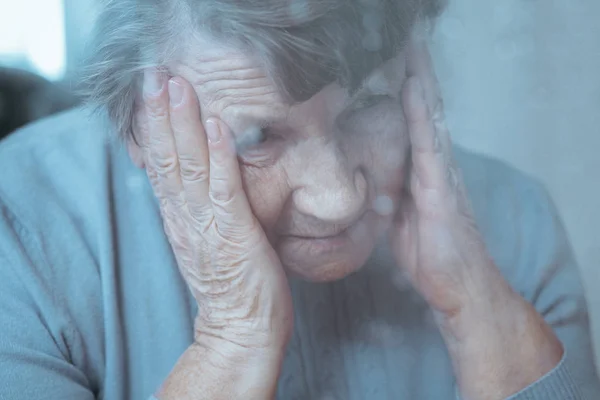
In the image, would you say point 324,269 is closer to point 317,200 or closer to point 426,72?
point 317,200

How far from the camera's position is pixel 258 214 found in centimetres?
53

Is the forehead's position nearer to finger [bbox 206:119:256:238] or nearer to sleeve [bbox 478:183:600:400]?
finger [bbox 206:119:256:238]

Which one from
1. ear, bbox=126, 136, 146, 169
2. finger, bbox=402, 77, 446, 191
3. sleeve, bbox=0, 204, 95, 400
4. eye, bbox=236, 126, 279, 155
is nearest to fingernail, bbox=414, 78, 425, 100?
finger, bbox=402, 77, 446, 191

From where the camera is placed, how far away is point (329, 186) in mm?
501

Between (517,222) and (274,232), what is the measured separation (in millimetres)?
188

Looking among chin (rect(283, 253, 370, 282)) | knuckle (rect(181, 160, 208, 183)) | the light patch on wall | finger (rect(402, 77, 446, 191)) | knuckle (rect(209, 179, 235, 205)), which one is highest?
the light patch on wall

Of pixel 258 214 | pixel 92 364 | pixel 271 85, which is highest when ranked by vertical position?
pixel 271 85

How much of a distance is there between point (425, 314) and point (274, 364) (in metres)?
0.12

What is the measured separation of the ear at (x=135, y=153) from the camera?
570 millimetres

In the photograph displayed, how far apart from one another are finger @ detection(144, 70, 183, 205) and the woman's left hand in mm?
178

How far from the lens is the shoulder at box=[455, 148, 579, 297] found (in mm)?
495

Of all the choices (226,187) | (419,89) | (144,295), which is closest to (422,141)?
(419,89)

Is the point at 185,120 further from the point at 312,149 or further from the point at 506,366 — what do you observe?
the point at 506,366

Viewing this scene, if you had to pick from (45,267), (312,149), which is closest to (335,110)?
(312,149)
